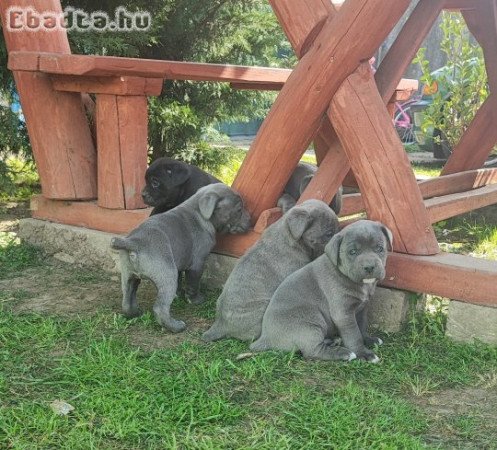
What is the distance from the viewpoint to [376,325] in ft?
16.4

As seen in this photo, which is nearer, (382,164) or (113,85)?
(382,164)

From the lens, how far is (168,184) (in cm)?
620

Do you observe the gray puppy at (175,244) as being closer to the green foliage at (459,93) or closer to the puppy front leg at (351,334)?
the puppy front leg at (351,334)

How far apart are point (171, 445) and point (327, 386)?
109cm

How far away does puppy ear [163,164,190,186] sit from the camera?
6.21 m

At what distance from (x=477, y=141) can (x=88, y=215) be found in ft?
14.4

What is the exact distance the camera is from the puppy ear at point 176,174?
6.21m

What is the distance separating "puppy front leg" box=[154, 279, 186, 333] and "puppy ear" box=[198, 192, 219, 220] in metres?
0.68

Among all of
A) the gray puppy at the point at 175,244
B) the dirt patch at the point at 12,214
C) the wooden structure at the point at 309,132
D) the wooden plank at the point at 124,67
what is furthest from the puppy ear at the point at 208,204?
the dirt patch at the point at 12,214

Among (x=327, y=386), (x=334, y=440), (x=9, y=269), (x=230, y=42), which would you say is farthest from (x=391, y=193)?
(x=230, y=42)

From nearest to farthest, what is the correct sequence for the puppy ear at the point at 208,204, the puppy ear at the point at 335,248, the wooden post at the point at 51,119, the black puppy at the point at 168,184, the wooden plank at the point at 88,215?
the puppy ear at the point at 335,248 < the puppy ear at the point at 208,204 < the black puppy at the point at 168,184 < the wooden plank at the point at 88,215 < the wooden post at the point at 51,119

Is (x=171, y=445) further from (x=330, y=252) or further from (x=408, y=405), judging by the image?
(x=330, y=252)

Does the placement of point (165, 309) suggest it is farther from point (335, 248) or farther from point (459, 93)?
point (459, 93)

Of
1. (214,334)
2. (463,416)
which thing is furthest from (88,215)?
(463,416)
